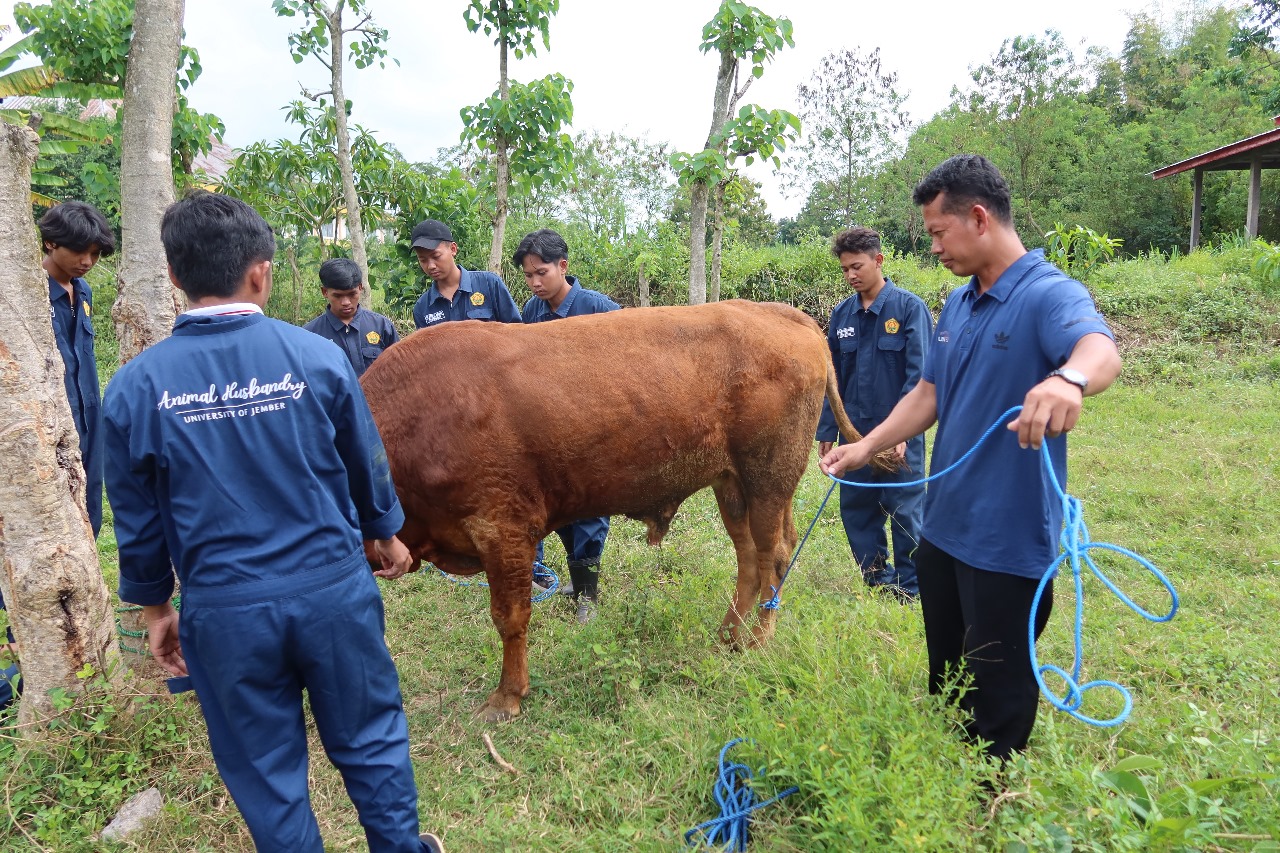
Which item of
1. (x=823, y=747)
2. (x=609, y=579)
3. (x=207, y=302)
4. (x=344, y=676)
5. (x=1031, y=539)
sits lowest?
(x=609, y=579)

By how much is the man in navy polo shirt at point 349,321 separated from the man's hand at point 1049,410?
4159mm

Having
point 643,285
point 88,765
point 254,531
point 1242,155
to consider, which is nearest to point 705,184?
point 254,531

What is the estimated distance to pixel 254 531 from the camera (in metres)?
1.92

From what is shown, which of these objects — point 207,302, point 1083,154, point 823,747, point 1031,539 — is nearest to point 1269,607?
point 1031,539

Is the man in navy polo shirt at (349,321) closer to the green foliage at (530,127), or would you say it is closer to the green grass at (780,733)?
the green grass at (780,733)

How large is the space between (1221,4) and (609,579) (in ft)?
143

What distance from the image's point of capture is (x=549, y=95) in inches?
274

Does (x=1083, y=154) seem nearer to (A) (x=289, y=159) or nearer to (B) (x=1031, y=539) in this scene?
(A) (x=289, y=159)

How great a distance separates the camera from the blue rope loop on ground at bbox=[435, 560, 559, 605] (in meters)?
4.64

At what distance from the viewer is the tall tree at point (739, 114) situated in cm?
605

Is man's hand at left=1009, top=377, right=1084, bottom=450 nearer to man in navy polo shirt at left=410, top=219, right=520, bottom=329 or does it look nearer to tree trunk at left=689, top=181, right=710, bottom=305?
man in navy polo shirt at left=410, top=219, right=520, bottom=329

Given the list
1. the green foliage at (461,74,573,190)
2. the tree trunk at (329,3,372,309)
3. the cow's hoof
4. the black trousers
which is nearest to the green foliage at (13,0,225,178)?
the tree trunk at (329,3,372,309)

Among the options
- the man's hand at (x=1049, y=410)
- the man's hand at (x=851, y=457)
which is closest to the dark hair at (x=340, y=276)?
the man's hand at (x=851, y=457)

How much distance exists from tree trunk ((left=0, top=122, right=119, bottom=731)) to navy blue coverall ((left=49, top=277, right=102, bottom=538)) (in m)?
1.23
